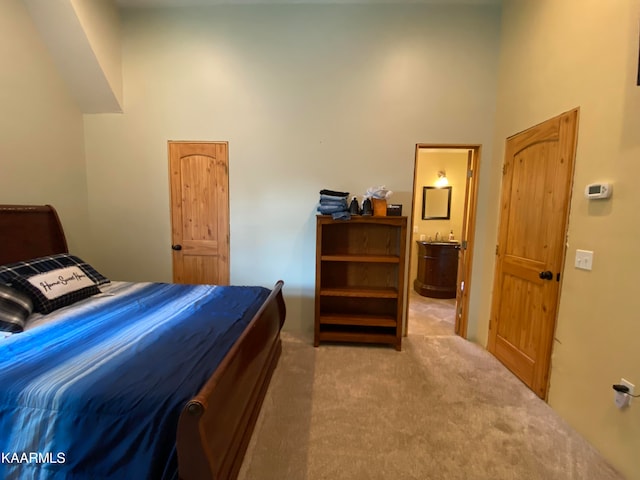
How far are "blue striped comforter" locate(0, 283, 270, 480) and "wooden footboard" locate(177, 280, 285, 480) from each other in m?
0.08

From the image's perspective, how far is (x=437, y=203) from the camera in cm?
489

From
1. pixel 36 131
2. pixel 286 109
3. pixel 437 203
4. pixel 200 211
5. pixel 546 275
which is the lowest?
pixel 546 275

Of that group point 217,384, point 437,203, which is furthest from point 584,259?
point 437,203

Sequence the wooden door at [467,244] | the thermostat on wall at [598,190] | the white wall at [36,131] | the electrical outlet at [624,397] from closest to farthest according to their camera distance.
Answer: the electrical outlet at [624,397] → the thermostat on wall at [598,190] → the white wall at [36,131] → the wooden door at [467,244]

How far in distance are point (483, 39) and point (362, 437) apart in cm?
377

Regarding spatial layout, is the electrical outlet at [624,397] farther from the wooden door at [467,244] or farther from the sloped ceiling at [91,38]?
the sloped ceiling at [91,38]

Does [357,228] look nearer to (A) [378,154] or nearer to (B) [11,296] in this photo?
(A) [378,154]

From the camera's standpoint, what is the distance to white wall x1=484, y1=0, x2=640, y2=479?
1.54 metres

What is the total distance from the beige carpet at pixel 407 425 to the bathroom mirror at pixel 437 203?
2.76 metres

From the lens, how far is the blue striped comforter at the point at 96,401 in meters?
0.99

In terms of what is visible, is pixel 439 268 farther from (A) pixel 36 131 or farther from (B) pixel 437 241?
(A) pixel 36 131

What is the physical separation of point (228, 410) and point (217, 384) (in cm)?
27

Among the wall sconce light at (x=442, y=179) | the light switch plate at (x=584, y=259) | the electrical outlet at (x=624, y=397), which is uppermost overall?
the wall sconce light at (x=442, y=179)

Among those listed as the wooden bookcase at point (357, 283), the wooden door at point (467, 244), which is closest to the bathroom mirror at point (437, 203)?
the wooden door at point (467, 244)
